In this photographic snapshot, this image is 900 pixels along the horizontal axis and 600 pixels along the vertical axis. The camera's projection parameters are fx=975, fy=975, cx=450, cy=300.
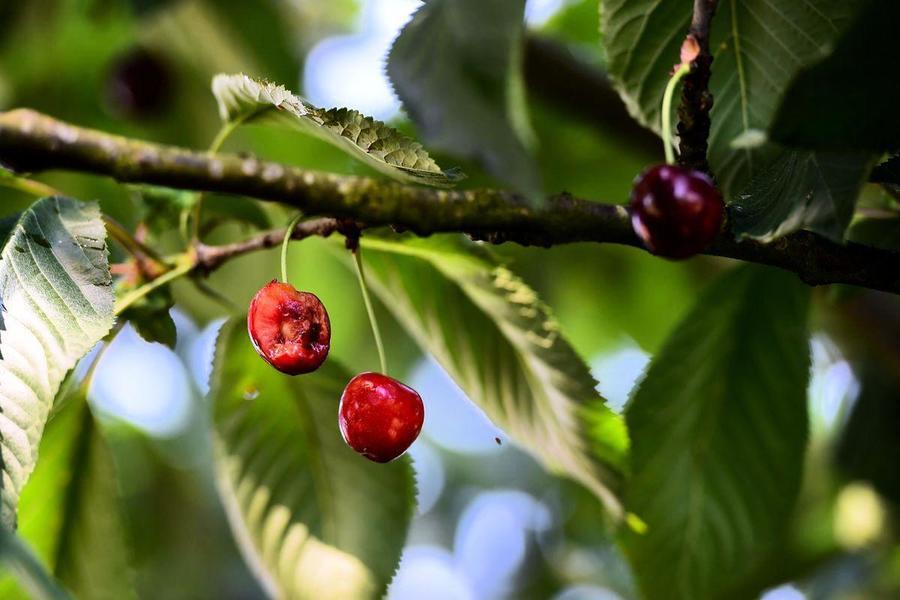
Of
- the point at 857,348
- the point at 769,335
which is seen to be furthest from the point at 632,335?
the point at 769,335

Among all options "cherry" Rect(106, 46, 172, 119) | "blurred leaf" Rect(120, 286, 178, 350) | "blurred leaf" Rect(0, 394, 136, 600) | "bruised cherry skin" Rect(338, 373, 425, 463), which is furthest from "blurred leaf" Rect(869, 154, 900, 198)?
"cherry" Rect(106, 46, 172, 119)

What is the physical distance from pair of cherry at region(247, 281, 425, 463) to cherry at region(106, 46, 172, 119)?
5.46 feet

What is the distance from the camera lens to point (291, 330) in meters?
0.87

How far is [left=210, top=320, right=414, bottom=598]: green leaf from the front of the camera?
1.25 m

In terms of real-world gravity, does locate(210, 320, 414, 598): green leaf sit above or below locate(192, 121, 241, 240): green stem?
below

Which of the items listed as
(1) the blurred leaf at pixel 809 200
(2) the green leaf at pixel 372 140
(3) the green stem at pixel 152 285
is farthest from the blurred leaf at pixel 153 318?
(1) the blurred leaf at pixel 809 200

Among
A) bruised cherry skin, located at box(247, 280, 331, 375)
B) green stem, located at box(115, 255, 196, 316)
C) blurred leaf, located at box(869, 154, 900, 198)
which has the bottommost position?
bruised cherry skin, located at box(247, 280, 331, 375)

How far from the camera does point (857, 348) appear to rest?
7.34 ft

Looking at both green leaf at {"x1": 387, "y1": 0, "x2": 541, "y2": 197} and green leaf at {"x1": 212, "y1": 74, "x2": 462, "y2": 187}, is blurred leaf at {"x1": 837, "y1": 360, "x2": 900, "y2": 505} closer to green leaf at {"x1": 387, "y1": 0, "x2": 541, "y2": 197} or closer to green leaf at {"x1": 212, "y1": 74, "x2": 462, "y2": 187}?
green leaf at {"x1": 212, "y1": 74, "x2": 462, "y2": 187}

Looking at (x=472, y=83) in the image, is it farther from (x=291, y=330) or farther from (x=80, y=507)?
(x=80, y=507)

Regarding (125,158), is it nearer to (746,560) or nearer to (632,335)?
(746,560)

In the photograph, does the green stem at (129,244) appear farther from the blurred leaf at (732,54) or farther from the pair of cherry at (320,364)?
the blurred leaf at (732,54)

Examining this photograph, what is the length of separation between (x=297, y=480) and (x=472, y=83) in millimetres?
796

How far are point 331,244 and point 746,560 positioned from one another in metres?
0.74
